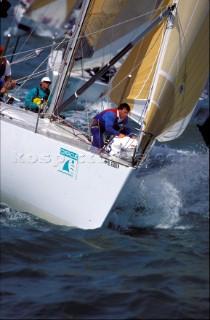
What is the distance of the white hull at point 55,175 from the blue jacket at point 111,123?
1.13ft

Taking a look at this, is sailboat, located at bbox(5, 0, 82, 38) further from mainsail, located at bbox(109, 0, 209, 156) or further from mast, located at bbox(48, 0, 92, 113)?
mainsail, located at bbox(109, 0, 209, 156)

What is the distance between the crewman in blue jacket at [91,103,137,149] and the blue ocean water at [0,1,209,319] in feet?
2.18

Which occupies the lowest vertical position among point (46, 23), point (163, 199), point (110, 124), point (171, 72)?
point (163, 199)

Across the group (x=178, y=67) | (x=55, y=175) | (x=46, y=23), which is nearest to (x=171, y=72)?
(x=178, y=67)

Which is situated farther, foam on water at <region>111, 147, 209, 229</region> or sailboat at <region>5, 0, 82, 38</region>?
sailboat at <region>5, 0, 82, 38</region>

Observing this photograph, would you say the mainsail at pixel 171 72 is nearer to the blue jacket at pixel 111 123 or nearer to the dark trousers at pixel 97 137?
the blue jacket at pixel 111 123

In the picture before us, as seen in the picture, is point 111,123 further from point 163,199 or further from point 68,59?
point 163,199

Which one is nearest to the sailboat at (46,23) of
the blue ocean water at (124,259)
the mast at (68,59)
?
the mast at (68,59)

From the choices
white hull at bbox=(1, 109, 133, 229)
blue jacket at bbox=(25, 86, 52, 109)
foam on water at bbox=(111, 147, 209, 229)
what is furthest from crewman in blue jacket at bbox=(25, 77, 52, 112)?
foam on water at bbox=(111, 147, 209, 229)

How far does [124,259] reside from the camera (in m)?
9.73

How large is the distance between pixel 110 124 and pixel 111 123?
0.06 feet

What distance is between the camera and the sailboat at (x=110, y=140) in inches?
423

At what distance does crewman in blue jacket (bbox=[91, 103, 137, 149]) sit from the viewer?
11.2 metres

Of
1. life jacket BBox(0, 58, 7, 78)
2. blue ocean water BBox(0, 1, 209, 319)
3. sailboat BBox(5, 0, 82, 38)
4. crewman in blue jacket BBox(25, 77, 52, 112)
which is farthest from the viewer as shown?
sailboat BBox(5, 0, 82, 38)
